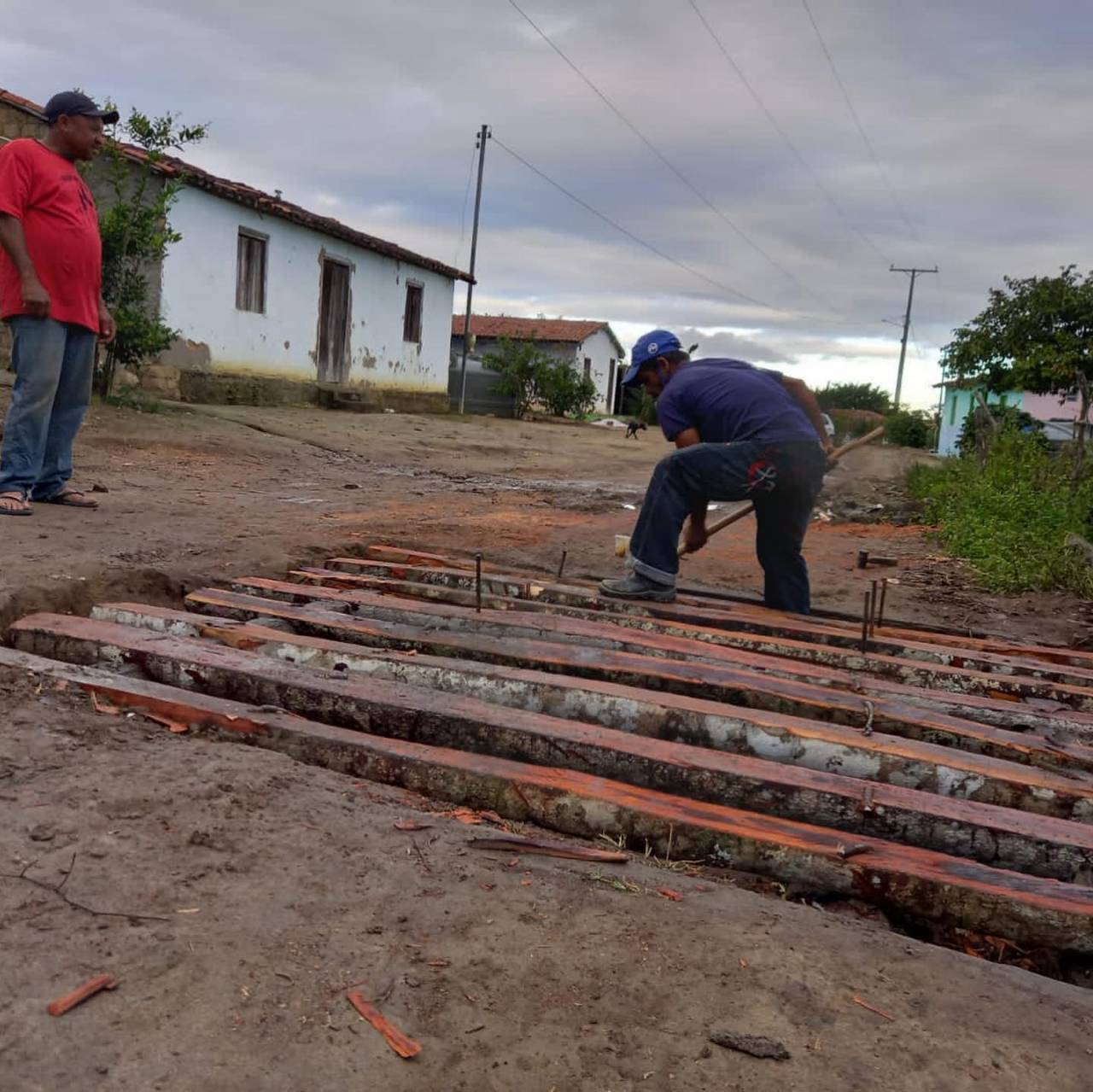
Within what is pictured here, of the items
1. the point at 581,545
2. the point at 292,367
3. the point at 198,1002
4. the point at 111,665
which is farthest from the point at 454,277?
the point at 198,1002

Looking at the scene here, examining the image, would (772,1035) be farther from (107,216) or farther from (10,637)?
(107,216)

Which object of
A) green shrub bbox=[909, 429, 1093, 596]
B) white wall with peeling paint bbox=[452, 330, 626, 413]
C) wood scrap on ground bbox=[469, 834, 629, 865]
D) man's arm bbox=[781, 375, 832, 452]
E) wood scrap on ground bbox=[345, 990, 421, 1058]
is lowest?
wood scrap on ground bbox=[345, 990, 421, 1058]

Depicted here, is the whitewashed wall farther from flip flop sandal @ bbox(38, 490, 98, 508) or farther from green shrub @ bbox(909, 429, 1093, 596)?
flip flop sandal @ bbox(38, 490, 98, 508)

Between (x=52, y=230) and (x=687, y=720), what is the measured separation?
3368mm

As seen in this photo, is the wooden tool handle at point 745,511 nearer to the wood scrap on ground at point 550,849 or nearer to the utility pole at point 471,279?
the wood scrap on ground at point 550,849

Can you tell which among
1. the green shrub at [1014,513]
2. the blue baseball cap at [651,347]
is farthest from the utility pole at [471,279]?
the blue baseball cap at [651,347]

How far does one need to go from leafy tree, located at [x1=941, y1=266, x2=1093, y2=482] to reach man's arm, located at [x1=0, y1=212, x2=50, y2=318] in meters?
14.1

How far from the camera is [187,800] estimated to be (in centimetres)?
171

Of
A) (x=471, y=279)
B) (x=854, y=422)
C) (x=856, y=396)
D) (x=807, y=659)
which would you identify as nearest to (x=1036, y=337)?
(x=471, y=279)

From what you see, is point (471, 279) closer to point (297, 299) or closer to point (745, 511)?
point (297, 299)

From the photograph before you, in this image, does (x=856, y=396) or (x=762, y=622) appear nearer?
(x=762, y=622)

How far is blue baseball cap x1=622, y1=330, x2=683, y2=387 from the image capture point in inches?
151

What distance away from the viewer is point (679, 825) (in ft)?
5.89

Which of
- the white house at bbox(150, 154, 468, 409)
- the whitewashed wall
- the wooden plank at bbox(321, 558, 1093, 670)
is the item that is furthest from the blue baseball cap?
the whitewashed wall
